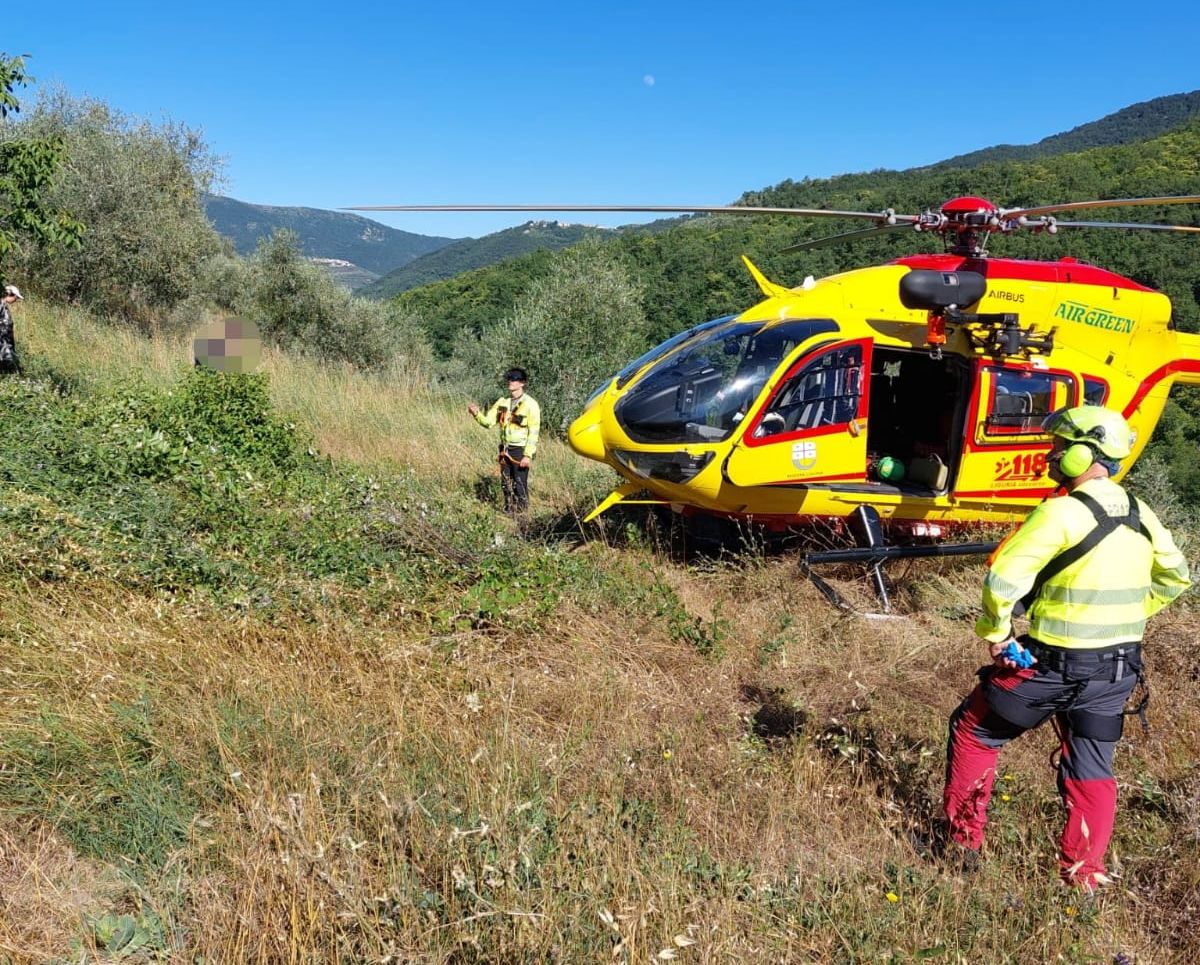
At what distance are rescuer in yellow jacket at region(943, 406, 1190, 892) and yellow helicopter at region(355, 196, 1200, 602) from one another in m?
2.90

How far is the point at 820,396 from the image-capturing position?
20.7 feet

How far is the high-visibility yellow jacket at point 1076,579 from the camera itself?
312cm

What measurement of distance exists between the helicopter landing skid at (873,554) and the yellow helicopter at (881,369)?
0.03m

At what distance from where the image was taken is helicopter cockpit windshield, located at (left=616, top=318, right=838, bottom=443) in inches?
243

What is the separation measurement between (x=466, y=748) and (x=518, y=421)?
4914mm

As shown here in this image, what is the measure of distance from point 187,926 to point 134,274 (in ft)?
56.5

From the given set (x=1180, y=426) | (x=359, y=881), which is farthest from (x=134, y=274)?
(x=1180, y=426)

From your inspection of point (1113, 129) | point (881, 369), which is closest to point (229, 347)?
point (881, 369)

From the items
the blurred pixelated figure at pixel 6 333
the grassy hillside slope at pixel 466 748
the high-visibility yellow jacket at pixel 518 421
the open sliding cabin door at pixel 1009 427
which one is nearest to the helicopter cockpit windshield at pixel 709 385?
the grassy hillside slope at pixel 466 748

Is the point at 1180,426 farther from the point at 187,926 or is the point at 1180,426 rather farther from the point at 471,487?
the point at 187,926

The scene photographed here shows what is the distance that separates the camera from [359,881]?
2566mm

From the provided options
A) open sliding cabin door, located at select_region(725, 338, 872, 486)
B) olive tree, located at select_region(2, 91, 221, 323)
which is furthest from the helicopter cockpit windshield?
olive tree, located at select_region(2, 91, 221, 323)

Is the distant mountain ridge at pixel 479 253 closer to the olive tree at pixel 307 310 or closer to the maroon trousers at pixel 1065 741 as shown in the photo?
the olive tree at pixel 307 310

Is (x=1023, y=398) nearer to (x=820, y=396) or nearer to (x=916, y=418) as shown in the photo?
(x=916, y=418)
